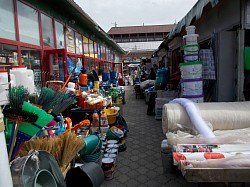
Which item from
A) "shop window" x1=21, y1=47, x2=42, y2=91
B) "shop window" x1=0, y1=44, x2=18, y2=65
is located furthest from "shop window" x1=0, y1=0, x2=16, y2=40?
"shop window" x1=21, y1=47, x2=42, y2=91

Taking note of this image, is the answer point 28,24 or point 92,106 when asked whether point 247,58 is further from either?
point 28,24

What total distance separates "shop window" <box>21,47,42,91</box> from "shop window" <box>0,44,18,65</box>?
0.84 feet

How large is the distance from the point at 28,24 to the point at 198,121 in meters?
3.73

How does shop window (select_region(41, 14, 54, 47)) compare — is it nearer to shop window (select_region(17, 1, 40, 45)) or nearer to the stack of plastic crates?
shop window (select_region(17, 1, 40, 45))

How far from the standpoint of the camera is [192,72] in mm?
3854

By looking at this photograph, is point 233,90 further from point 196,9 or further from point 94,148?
point 94,148

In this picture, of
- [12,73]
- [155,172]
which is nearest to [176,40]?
[155,172]

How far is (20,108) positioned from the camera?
206cm

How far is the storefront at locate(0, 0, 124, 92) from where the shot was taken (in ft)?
11.9

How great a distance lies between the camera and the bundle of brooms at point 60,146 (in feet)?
7.32

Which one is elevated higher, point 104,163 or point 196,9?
point 196,9

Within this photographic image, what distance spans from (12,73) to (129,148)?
8.72 feet

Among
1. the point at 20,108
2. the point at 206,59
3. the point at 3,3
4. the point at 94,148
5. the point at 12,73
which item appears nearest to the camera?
the point at 20,108

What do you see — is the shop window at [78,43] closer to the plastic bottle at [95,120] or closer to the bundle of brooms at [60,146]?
the plastic bottle at [95,120]
